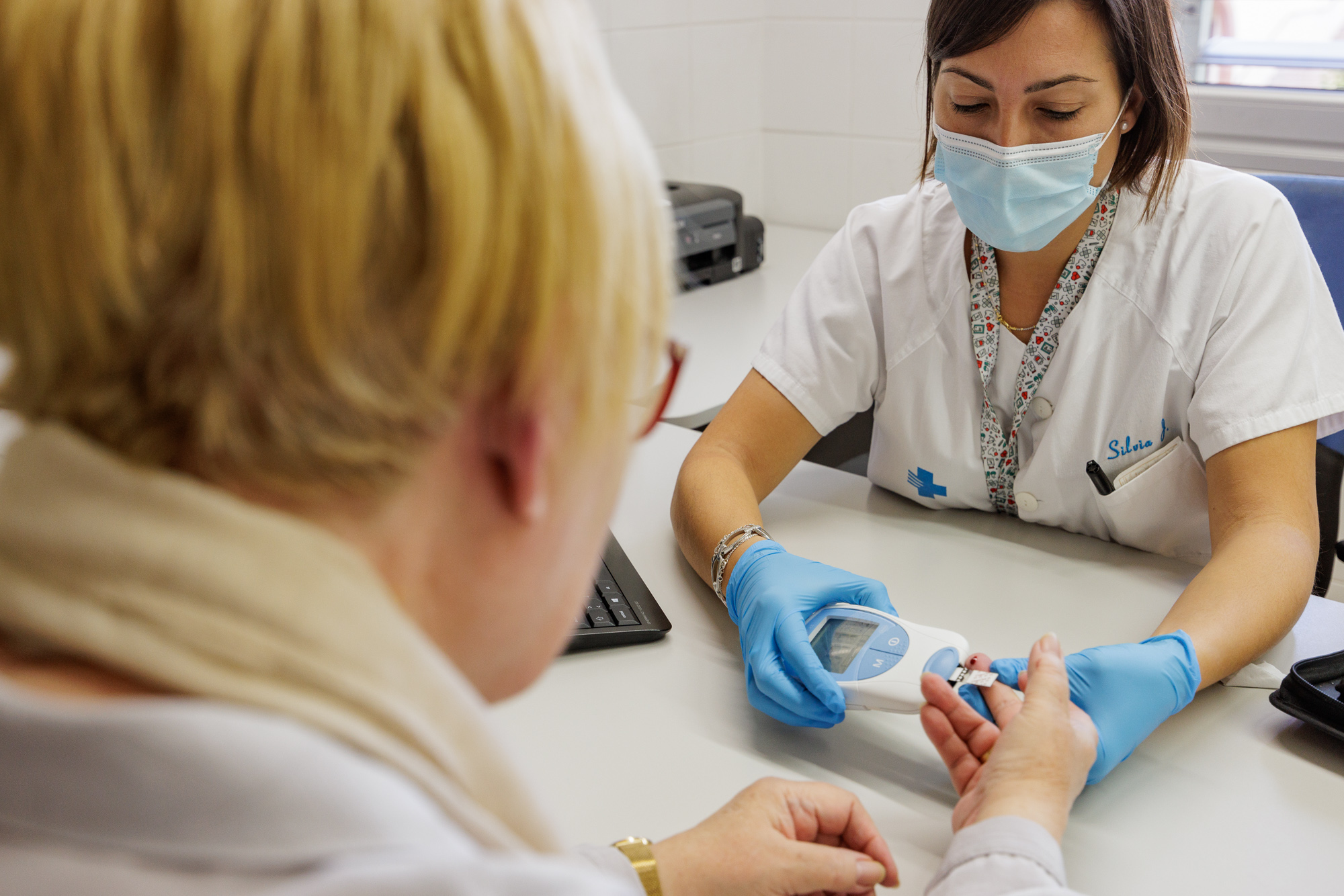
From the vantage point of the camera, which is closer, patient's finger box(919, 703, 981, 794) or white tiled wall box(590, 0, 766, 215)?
patient's finger box(919, 703, 981, 794)

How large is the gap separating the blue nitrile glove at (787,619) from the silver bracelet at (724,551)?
2 centimetres

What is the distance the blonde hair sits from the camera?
0.34 metres

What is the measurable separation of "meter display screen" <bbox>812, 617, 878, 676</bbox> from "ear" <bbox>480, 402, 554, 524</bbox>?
1.95 ft

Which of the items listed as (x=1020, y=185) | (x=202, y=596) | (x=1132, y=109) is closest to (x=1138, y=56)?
(x=1132, y=109)

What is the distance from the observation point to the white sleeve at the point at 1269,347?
3.74 ft

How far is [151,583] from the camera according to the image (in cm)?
35

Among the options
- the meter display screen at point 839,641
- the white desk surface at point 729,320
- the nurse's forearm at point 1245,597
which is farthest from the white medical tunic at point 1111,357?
the meter display screen at point 839,641

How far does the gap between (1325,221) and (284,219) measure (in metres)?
1.62

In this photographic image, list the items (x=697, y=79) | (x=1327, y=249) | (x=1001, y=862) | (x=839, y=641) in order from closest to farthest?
(x=1001, y=862), (x=839, y=641), (x=1327, y=249), (x=697, y=79)

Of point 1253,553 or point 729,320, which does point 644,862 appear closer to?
point 1253,553

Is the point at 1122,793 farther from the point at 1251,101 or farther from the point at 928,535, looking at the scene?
the point at 1251,101

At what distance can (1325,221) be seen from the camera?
1.52 metres

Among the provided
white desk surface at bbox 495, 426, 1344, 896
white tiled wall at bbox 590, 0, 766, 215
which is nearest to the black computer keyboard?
white desk surface at bbox 495, 426, 1344, 896

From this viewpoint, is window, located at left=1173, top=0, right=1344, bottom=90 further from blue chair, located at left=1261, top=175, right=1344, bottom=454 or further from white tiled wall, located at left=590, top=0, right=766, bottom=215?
white tiled wall, located at left=590, top=0, right=766, bottom=215
